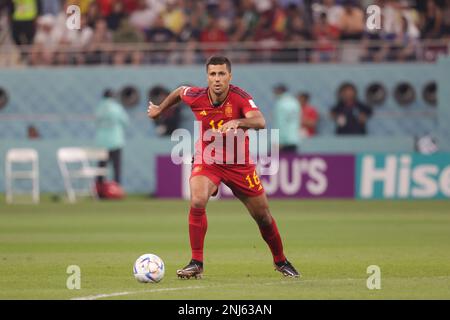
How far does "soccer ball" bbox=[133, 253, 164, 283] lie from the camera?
1195 centimetres

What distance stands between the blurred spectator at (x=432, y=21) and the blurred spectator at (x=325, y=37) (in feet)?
7.17

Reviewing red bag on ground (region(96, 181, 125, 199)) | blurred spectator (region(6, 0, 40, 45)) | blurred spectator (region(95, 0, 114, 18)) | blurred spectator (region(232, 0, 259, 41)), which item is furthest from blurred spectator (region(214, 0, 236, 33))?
red bag on ground (region(96, 181, 125, 199))

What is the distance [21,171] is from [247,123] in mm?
21219

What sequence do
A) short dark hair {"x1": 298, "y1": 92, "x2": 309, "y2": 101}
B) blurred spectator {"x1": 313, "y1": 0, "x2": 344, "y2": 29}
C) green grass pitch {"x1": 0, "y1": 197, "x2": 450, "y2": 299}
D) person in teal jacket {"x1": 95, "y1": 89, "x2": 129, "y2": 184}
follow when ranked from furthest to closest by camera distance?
short dark hair {"x1": 298, "y1": 92, "x2": 309, "y2": 101} → blurred spectator {"x1": 313, "y1": 0, "x2": 344, "y2": 29} → person in teal jacket {"x1": 95, "y1": 89, "x2": 129, "y2": 184} → green grass pitch {"x1": 0, "y1": 197, "x2": 450, "y2": 299}

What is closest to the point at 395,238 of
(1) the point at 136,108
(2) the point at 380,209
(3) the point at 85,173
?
(2) the point at 380,209

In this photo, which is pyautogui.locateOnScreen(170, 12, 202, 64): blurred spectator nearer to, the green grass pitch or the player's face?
the green grass pitch

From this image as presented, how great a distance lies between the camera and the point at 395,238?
18297 millimetres

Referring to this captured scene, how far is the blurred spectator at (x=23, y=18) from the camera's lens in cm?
3131

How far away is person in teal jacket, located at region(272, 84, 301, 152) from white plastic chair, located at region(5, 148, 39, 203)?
604 cm

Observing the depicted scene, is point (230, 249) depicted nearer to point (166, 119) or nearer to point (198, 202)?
point (198, 202)

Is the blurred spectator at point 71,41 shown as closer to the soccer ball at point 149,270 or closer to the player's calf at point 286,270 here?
the player's calf at point 286,270

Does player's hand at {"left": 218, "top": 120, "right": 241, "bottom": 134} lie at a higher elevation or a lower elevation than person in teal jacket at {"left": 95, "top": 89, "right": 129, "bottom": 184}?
higher

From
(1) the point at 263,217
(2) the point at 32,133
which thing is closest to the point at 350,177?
(2) the point at 32,133

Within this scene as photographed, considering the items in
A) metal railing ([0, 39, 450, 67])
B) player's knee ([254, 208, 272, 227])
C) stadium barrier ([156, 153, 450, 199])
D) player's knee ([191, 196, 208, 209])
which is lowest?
stadium barrier ([156, 153, 450, 199])
